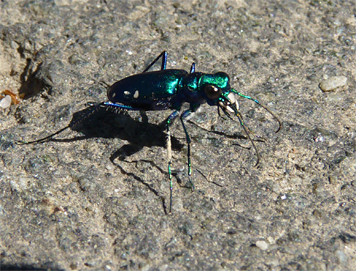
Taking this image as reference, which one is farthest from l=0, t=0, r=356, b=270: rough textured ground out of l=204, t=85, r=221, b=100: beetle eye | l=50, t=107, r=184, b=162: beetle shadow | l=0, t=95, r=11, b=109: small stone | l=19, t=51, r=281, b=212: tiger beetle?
l=204, t=85, r=221, b=100: beetle eye

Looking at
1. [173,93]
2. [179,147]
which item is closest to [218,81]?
[173,93]

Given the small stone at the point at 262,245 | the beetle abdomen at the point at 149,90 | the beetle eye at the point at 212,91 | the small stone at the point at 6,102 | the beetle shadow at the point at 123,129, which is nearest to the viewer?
the small stone at the point at 262,245

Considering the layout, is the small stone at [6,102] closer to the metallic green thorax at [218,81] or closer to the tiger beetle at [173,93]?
the tiger beetle at [173,93]

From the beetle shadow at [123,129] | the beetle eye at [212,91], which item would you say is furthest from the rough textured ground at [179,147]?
the beetle eye at [212,91]

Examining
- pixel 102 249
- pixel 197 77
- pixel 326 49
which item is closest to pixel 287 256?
pixel 102 249

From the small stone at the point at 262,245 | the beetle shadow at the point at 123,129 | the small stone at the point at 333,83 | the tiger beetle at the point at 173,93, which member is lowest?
the small stone at the point at 262,245

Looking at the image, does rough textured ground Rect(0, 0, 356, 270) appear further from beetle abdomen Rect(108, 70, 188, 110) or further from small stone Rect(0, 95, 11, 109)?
beetle abdomen Rect(108, 70, 188, 110)
